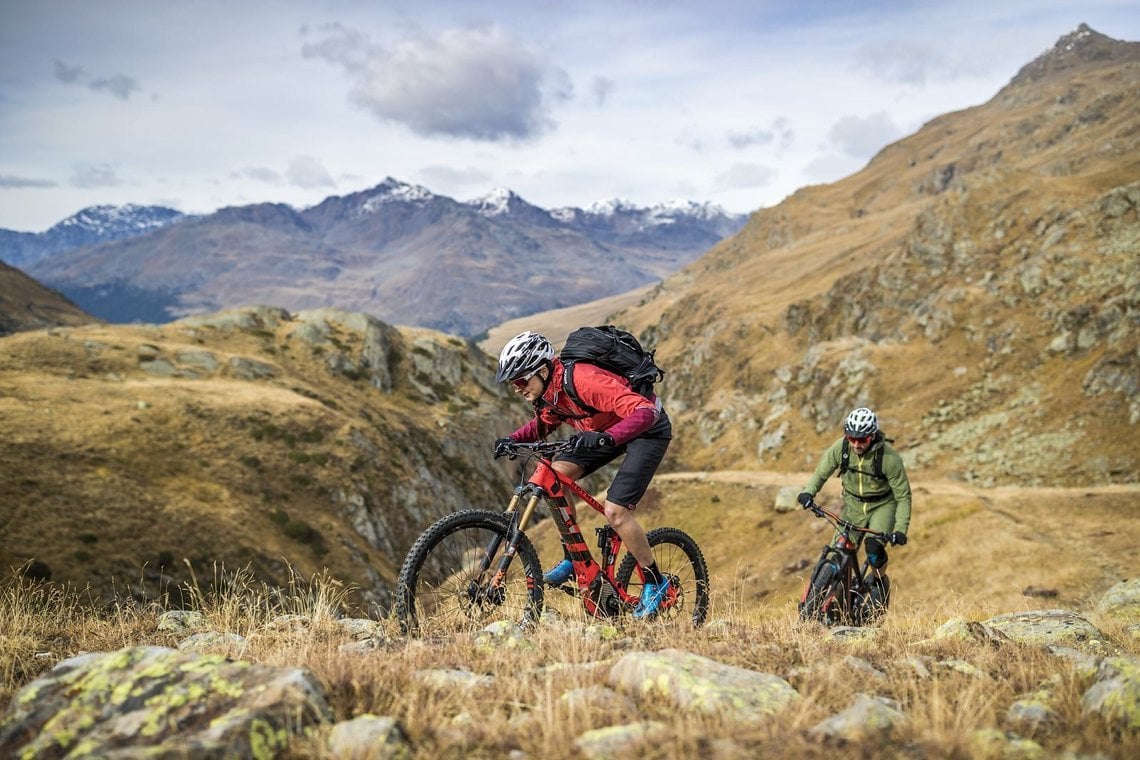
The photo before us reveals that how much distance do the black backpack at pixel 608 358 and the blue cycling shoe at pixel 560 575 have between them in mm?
1942

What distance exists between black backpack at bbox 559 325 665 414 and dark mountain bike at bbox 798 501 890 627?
486 centimetres

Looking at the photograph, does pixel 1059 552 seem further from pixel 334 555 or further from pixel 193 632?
pixel 334 555

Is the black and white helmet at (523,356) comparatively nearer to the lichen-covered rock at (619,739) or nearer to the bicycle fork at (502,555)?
the bicycle fork at (502,555)

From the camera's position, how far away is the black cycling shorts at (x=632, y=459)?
8.01 m

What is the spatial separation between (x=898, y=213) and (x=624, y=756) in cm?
17077

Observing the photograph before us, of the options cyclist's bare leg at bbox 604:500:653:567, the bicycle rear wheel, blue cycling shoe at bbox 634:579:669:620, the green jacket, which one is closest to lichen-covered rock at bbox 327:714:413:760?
cyclist's bare leg at bbox 604:500:653:567

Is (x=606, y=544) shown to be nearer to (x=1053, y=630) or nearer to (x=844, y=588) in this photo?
(x=844, y=588)

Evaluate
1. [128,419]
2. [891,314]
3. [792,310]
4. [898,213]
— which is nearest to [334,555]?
[128,419]

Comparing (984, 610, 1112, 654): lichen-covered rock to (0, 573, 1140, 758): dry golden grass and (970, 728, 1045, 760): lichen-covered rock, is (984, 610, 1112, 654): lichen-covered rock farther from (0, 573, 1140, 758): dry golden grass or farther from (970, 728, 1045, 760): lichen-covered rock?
(970, 728, 1045, 760): lichen-covered rock

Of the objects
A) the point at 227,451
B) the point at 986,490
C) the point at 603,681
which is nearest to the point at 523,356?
the point at 603,681

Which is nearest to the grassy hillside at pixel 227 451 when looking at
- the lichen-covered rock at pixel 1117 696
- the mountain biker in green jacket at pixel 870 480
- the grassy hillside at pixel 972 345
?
the mountain biker in green jacket at pixel 870 480

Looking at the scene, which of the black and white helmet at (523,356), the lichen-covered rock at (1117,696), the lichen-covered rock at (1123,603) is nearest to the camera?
the lichen-covered rock at (1117,696)

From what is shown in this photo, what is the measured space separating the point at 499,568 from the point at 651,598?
2131mm

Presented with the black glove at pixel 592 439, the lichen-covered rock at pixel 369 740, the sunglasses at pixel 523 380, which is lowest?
the lichen-covered rock at pixel 369 740
